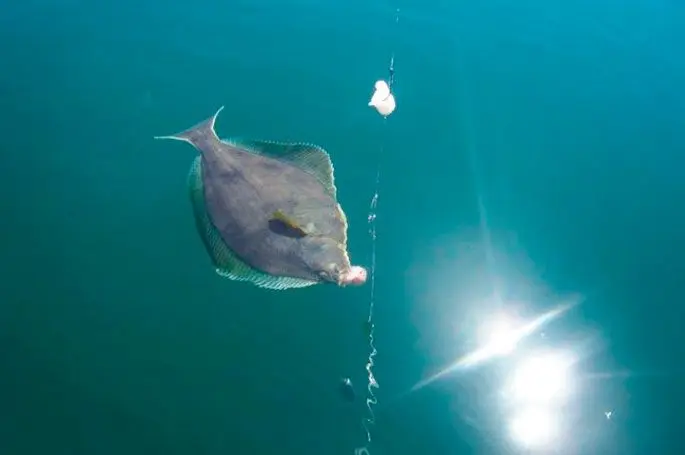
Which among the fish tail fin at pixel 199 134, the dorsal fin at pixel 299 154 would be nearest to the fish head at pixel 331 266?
the dorsal fin at pixel 299 154

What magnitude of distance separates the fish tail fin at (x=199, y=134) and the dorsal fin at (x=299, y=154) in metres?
0.26

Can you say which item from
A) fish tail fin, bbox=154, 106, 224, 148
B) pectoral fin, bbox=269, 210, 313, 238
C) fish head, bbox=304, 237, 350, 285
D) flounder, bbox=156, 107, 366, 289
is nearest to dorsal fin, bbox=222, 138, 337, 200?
flounder, bbox=156, 107, 366, 289

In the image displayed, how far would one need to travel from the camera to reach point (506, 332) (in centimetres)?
518

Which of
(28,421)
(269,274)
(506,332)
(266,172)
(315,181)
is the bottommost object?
(28,421)

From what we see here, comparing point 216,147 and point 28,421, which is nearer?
point 28,421

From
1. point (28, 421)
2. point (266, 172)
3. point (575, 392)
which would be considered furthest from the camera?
point (266, 172)

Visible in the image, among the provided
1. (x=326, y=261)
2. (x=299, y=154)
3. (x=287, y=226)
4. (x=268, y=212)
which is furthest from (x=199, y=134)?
(x=326, y=261)

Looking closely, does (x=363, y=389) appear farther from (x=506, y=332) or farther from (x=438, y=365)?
(x=506, y=332)

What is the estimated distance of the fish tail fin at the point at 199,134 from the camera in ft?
18.8

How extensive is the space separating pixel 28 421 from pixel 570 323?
15.2ft

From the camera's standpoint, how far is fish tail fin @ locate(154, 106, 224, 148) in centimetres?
572

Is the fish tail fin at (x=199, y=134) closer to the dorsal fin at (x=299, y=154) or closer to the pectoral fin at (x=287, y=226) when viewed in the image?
the dorsal fin at (x=299, y=154)

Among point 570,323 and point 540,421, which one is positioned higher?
point 570,323

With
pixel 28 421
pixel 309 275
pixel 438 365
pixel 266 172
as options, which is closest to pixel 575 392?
pixel 438 365
